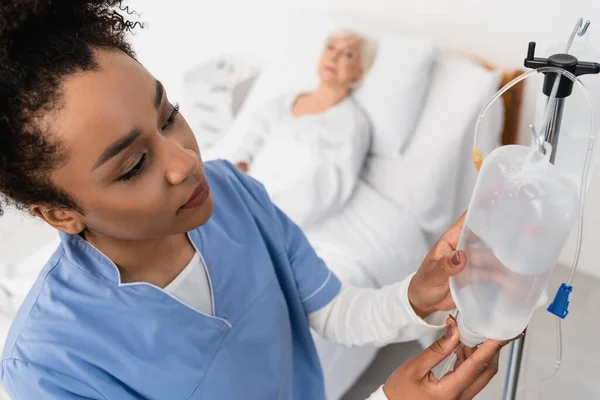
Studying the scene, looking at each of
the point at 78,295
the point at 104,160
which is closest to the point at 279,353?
the point at 78,295

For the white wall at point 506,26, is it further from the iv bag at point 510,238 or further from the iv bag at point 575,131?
the iv bag at point 510,238

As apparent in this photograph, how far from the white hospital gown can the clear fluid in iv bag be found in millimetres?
873

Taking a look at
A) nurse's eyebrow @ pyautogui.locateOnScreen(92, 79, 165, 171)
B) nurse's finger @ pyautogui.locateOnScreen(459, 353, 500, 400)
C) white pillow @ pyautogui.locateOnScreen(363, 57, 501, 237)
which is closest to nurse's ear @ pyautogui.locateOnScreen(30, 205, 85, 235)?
nurse's eyebrow @ pyautogui.locateOnScreen(92, 79, 165, 171)

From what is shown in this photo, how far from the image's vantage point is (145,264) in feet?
2.65

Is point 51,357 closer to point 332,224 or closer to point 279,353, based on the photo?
point 279,353

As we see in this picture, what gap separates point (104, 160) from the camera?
630 mm

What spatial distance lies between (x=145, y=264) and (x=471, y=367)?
1.45 feet

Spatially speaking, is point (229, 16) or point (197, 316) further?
point (229, 16)

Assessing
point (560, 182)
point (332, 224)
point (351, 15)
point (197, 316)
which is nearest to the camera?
point (560, 182)

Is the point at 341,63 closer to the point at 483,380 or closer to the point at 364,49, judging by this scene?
the point at 364,49

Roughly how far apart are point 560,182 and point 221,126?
62.4 inches

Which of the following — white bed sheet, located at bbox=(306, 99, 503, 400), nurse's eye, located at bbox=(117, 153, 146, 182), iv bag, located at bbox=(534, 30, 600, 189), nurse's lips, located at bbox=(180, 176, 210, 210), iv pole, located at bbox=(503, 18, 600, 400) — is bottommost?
white bed sheet, located at bbox=(306, 99, 503, 400)

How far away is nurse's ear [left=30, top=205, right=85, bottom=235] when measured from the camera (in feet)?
2.30

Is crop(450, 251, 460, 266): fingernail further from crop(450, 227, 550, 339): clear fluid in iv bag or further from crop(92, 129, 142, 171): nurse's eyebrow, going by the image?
crop(92, 129, 142, 171): nurse's eyebrow
